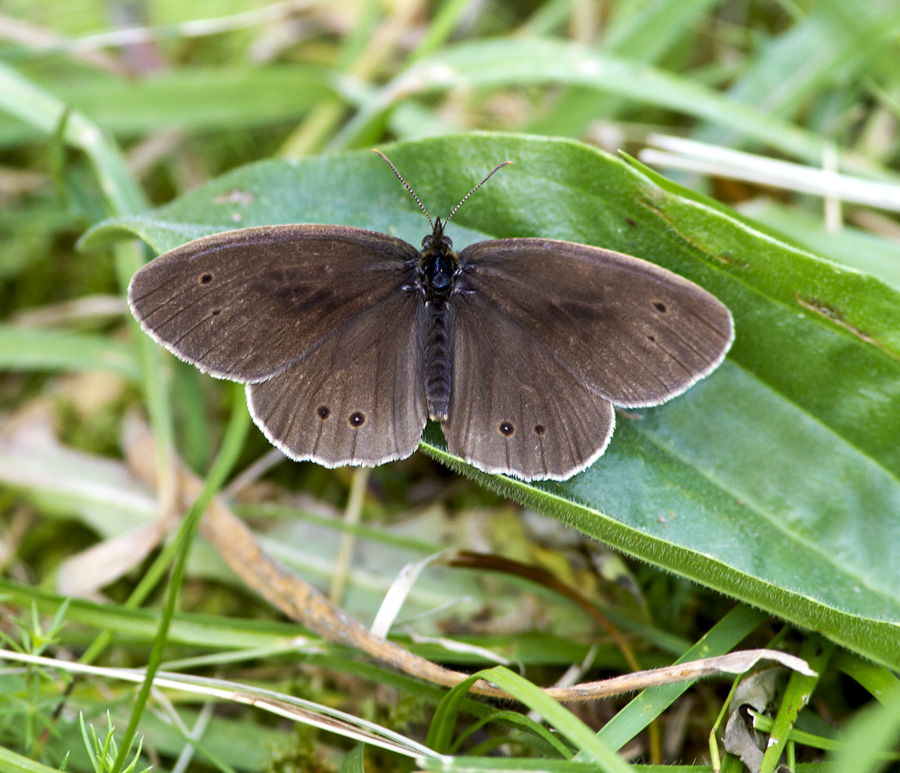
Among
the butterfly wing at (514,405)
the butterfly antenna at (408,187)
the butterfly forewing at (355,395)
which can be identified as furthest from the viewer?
the butterfly antenna at (408,187)

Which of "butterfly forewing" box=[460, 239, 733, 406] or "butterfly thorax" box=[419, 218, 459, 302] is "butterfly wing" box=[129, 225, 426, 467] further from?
"butterfly forewing" box=[460, 239, 733, 406]

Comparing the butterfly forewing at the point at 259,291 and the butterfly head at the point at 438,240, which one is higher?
the butterfly head at the point at 438,240

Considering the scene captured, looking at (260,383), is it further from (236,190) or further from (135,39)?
(135,39)

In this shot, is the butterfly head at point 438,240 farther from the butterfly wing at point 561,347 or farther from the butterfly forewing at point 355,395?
the butterfly forewing at point 355,395

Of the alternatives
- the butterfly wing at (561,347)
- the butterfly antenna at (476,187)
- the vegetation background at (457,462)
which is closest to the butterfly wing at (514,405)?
the butterfly wing at (561,347)

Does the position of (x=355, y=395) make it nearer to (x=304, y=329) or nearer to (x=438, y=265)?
(x=304, y=329)

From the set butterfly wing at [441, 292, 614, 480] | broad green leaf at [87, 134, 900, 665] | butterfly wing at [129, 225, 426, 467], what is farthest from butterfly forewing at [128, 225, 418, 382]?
butterfly wing at [441, 292, 614, 480]

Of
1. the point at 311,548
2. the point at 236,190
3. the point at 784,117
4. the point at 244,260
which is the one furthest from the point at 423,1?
the point at 311,548
